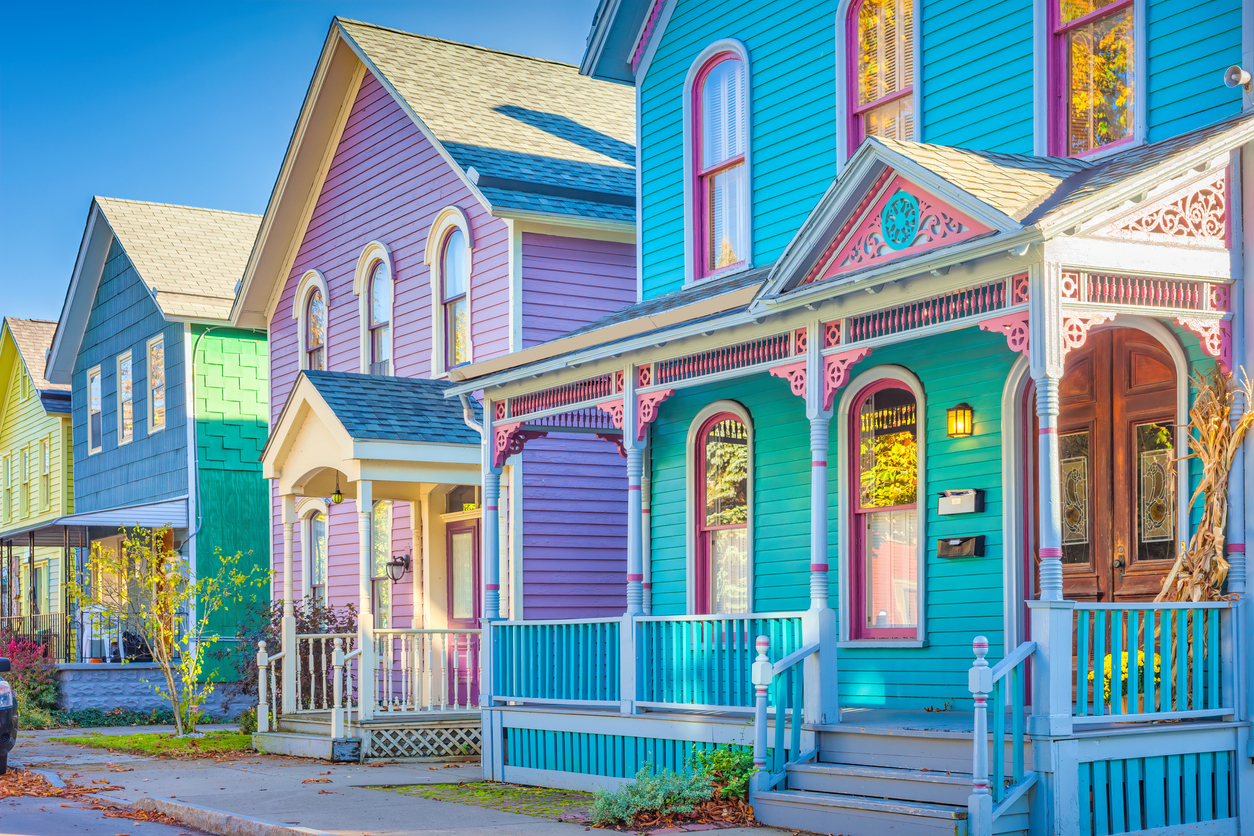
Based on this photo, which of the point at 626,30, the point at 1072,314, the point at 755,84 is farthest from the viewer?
the point at 626,30

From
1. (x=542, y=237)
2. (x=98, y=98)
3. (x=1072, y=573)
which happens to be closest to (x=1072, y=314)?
(x=1072, y=573)

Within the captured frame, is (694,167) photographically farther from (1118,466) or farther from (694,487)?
(1118,466)

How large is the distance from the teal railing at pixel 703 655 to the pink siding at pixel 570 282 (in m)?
5.86

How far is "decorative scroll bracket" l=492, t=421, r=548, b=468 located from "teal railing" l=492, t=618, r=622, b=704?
5.53 feet

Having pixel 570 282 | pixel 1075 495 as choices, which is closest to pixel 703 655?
pixel 1075 495

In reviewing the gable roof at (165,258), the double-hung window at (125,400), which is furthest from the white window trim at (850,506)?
the double-hung window at (125,400)

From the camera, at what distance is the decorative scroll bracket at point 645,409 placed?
1258cm

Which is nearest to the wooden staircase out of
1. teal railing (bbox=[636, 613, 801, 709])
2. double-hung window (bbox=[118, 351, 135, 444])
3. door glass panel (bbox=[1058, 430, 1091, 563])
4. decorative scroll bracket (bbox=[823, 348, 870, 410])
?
teal railing (bbox=[636, 613, 801, 709])

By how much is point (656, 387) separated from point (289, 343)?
1170cm

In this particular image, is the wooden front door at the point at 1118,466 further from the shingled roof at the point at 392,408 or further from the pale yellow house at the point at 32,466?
the pale yellow house at the point at 32,466

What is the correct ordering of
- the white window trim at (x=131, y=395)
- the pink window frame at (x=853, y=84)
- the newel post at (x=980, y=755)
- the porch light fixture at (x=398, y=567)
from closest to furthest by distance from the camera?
the newel post at (x=980, y=755) → the pink window frame at (x=853, y=84) → the porch light fixture at (x=398, y=567) → the white window trim at (x=131, y=395)

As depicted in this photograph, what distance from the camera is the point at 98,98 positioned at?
34906 millimetres

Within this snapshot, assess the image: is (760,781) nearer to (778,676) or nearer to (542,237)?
(778,676)

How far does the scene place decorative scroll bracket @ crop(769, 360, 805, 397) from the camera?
1075 centimetres
